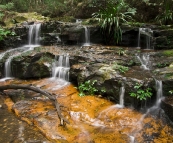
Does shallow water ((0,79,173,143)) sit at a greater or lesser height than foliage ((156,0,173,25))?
lesser

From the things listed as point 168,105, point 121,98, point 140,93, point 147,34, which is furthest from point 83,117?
point 147,34

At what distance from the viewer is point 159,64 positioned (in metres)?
6.98

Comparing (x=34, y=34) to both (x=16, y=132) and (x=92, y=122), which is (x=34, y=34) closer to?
(x=92, y=122)

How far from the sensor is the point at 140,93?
18.1ft

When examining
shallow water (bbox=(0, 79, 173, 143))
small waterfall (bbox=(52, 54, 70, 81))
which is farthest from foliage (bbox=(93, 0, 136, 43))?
shallow water (bbox=(0, 79, 173, 143))

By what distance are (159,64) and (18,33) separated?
24.1ft

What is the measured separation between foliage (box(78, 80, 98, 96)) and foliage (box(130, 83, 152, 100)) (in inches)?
53.9

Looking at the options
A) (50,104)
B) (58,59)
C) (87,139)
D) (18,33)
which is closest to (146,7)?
(58,59)

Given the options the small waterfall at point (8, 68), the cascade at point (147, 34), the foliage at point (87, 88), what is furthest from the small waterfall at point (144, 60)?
the small waterfall at point (8, 68)

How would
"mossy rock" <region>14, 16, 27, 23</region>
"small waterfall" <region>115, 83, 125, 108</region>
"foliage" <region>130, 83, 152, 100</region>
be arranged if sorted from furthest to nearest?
"mossy rock" <region>14, 16, 27, 23</region>
"small waterfall" <region>115, 83, 125, 108</region>
"foliage" <region>130, 83, 152, 100</region>

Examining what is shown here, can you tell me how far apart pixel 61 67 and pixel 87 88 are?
6.99 feet

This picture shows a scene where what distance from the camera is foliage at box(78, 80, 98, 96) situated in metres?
6.44

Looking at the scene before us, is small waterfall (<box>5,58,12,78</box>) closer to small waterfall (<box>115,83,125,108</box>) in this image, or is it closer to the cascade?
small waterfall (<box>115,83,125,108</box>)

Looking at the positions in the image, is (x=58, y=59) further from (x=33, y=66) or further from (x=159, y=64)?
(x=159, y=64)
